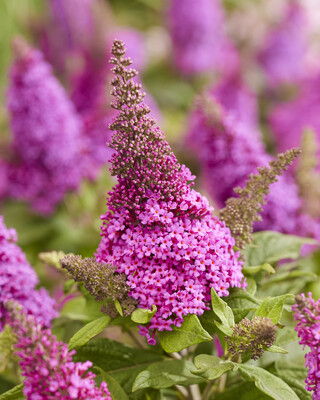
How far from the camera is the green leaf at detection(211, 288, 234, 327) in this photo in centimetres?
60

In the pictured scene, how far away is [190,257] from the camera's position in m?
0.61

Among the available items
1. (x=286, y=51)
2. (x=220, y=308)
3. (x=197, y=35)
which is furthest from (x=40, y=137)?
(x=286, y=51)

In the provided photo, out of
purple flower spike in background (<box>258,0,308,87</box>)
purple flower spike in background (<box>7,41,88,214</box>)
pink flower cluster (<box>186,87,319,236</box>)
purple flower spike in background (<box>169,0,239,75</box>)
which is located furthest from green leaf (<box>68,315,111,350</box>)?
purple flower spike in background (<box>258,0,308,87</box>)

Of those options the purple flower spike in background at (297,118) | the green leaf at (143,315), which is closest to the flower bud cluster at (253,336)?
the green leaf at (143,315)

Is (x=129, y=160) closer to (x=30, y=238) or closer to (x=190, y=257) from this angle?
(x=190, y=257)

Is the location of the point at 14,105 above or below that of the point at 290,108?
below

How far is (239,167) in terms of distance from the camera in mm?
1006

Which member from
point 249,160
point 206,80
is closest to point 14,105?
point 249,160

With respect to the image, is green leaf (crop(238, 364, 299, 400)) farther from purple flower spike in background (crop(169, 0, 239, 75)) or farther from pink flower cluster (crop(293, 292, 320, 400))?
purple flower spike in background (crop(169, 0, 239, 75))

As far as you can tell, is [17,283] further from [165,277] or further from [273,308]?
[273,308]

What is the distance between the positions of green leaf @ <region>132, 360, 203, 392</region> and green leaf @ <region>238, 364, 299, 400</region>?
2.6 inches

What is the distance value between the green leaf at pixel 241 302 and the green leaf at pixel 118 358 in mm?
169

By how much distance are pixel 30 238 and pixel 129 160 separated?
0.84 meters

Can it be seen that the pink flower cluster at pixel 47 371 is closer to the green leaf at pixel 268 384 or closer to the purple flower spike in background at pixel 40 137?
the green leaf at pixel 268 384
